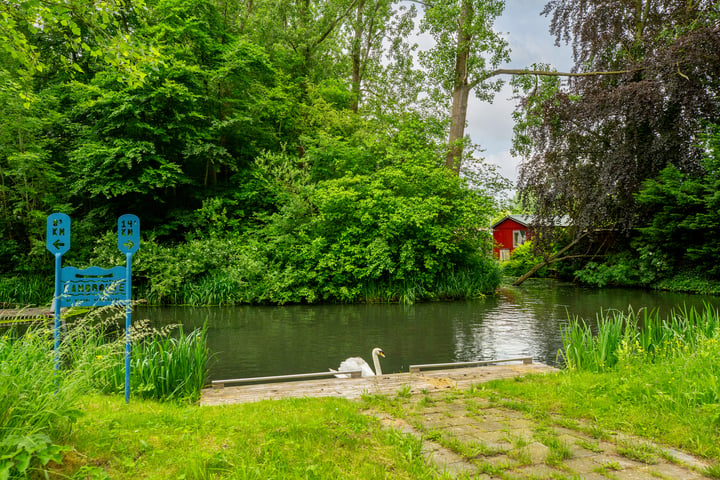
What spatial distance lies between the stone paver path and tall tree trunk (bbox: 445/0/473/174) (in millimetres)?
13302

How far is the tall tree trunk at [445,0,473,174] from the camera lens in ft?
51.4

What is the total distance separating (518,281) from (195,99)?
1570 centimetres

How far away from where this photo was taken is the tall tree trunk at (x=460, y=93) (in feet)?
51.4

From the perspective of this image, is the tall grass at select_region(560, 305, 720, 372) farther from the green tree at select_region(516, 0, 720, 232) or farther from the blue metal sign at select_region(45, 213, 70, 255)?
the green tree at select_region(516, 0, 720, 232)

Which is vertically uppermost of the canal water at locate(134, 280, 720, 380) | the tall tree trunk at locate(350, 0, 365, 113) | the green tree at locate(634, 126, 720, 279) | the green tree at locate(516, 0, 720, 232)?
the tall tree trunk at locate(350, 0, 365, 113)

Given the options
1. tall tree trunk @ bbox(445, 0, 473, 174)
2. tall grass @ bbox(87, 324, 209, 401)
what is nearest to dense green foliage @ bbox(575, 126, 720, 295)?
tall tree trunk @ bbox(445, 0, 473, 174)

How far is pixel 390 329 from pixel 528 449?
7.01 m

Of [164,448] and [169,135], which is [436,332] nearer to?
[164,448]

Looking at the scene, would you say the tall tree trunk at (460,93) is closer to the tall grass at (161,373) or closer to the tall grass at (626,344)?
the tall grass at (626,344)

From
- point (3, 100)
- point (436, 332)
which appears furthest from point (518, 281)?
point (3, 100)

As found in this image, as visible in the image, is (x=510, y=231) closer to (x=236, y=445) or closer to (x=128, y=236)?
(x=128, y=236)

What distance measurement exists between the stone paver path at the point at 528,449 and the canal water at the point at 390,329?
324cm

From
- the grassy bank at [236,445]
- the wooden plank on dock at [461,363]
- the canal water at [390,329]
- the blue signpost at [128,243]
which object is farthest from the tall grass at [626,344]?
the blue signpost at [128,243]

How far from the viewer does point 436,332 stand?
9359mm
